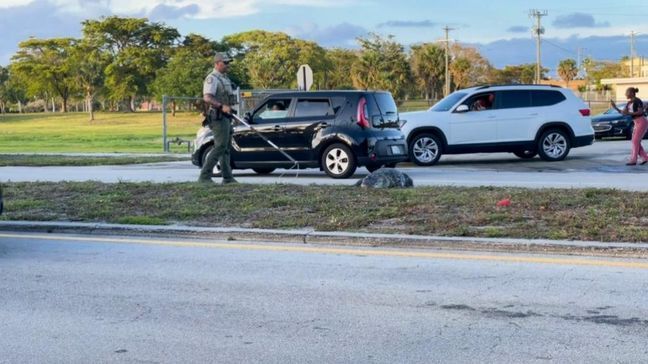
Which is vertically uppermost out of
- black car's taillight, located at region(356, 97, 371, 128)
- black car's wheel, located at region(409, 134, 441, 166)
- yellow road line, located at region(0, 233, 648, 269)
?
black car's taillight, located at region(356, 97, 371, 128)

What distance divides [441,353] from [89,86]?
322 ft

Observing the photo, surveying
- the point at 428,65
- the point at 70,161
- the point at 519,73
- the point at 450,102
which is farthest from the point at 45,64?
the point at 450,102

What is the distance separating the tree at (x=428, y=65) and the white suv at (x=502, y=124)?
60.9 meters

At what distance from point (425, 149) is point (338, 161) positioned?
4064 millimetres

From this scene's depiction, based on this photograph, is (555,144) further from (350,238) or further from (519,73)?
(519,73)

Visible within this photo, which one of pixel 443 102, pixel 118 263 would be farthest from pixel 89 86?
pixel 118 263

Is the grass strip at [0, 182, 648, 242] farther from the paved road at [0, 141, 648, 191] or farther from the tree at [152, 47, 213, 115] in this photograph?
the tree at [152, 47, 213, 115]

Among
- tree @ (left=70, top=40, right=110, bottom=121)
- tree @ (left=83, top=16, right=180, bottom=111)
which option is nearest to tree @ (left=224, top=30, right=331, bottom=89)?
tree @ (left=83, top=16, right=180, bottom=111)

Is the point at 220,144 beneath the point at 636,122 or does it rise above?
beneath

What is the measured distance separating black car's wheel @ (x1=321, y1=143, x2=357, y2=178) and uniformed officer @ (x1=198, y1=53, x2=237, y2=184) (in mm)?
2667

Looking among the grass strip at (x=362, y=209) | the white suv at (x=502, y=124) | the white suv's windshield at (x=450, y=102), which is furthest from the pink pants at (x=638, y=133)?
the grass strip at (x=362, y=209)

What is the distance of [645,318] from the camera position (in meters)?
5.50

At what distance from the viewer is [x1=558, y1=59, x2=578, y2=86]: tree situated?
369ft

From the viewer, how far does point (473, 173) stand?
16266 millimetres
